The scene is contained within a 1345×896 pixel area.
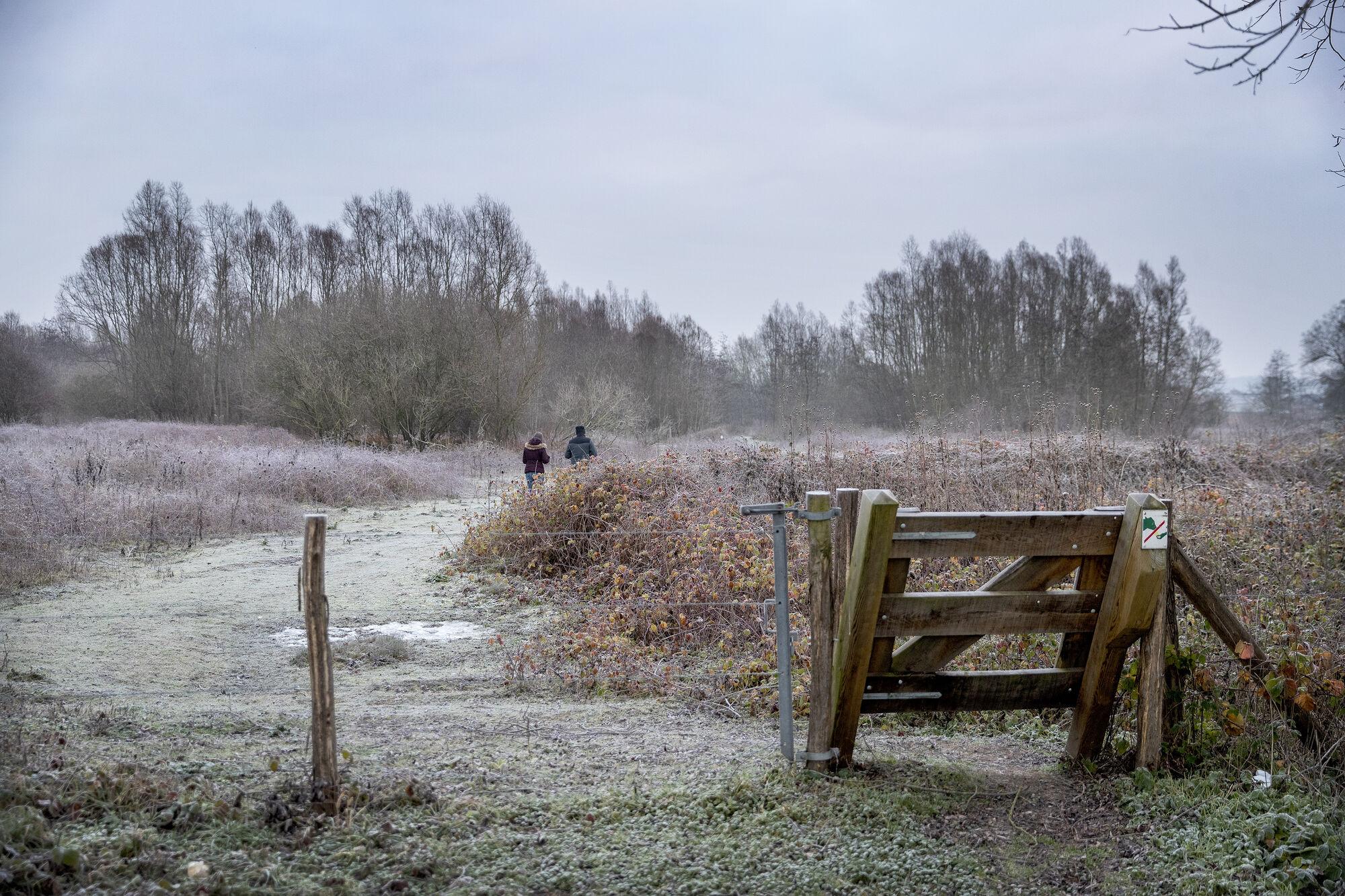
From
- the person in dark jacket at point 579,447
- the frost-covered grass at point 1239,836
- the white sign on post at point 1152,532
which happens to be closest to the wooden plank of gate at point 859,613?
the white sign on post at point 1152,532

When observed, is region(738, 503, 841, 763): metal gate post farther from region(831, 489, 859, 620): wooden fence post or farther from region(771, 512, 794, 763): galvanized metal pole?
region(831, 489, 859, 620): wooden fence post

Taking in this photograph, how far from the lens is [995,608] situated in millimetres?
4355

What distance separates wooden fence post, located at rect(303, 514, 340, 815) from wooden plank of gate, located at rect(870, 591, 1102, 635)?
8.42 ft

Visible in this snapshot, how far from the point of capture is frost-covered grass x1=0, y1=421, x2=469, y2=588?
13.0m

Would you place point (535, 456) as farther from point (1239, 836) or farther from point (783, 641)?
point (1239, 836)


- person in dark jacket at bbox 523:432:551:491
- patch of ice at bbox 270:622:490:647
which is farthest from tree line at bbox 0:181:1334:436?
patch of ice at bbox 270:622:490:647

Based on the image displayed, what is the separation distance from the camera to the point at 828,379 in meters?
57.7

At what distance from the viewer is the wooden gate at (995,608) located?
4.23m

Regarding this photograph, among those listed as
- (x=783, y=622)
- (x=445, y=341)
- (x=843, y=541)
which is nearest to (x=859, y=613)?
(x=843, y=541)

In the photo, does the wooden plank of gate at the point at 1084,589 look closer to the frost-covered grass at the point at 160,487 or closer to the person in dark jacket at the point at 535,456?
the frost-covered grass at the point at 160,487

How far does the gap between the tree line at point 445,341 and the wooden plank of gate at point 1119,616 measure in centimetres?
3029

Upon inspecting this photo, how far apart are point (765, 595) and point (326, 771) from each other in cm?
572

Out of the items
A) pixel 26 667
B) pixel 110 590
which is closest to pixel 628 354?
pixel 110 590

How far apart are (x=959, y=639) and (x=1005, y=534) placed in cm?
61
